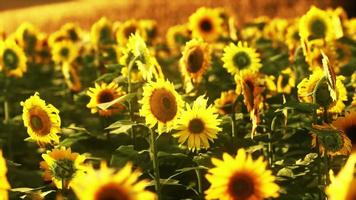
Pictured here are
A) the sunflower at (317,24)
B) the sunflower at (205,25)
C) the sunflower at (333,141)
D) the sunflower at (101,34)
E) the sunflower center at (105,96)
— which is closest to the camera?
the sunflower at (333,141)

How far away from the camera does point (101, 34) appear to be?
231 inches

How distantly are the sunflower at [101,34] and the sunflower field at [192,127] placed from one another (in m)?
0.09

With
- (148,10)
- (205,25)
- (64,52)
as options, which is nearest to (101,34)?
(64,52)

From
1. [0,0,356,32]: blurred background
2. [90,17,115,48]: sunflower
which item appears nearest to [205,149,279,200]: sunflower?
[90,17,115,48]: sunflower

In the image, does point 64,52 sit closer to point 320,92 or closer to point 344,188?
point 320,92

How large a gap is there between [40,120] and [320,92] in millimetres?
1040

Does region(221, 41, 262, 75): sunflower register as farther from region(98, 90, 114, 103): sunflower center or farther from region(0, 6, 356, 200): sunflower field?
region(98, 90, 114, 103): sunflower center

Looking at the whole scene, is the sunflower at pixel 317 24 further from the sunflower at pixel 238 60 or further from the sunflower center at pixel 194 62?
the sunflower center at pixel 194 62

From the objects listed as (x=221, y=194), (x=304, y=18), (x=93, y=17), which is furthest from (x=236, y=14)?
(x=221, y=194)

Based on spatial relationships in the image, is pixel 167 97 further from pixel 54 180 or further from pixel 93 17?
pixel 93 17

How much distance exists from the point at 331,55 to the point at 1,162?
2.63 meters

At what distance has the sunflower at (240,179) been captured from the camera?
2.08 metres

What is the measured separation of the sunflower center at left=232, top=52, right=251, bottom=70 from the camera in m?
3.84

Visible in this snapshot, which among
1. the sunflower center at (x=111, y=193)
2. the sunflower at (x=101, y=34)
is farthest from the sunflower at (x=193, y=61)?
the sunflower at (x=101, y=34)
